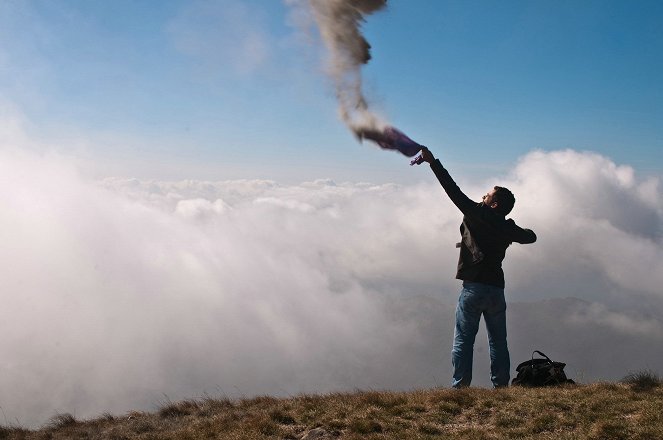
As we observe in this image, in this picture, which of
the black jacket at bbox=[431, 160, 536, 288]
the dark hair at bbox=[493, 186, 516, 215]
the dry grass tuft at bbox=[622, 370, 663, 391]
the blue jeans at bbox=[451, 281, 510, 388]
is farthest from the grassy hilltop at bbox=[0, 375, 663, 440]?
the dark hair at bbox=[493, 186, 516, 215]

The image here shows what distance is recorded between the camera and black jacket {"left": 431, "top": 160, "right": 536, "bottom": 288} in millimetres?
9484

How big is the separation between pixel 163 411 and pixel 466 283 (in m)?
7.07

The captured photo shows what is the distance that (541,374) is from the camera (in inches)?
379

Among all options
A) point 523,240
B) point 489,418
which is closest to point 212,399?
point 489,418

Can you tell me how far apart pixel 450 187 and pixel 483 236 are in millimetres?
1226

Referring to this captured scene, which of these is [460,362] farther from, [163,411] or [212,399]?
[163,411]

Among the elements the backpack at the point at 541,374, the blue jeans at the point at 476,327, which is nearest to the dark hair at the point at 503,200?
the blue jeans at the point at 476,327

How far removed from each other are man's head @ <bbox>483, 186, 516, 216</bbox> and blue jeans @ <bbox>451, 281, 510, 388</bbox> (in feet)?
5.16

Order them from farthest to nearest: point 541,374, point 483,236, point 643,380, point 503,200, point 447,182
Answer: point 503,200 → point 483,236 → point 541,374 → point 447,182 → point 643,380

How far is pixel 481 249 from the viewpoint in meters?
9.66

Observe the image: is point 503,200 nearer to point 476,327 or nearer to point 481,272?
point 481,272

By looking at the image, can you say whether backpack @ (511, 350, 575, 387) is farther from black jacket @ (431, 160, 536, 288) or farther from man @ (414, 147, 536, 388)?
black jacket @ (431, 160, 536, 288)

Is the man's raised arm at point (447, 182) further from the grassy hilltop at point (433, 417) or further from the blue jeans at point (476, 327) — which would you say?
the grassy hilltop at point (433, 417)

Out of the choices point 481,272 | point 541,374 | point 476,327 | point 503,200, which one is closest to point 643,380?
point 541,374
